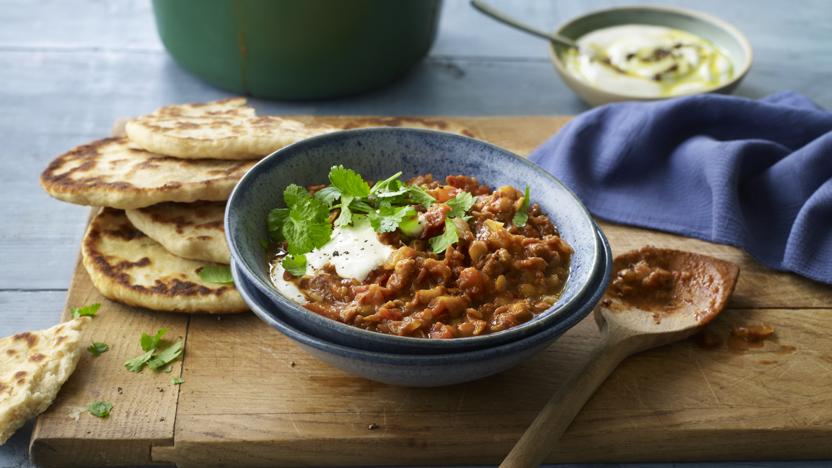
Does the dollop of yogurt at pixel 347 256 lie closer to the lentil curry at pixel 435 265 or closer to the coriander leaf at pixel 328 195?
the lentil curry at pixel 435 265

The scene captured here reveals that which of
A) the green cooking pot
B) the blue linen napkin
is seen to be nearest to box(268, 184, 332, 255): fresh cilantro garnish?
the blue linen napkin

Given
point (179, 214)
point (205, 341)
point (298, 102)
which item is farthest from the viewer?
point (298, 102)

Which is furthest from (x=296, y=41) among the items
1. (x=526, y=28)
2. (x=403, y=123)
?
(x=526, y=28)

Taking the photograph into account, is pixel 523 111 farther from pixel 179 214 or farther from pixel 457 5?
pixel 179 214

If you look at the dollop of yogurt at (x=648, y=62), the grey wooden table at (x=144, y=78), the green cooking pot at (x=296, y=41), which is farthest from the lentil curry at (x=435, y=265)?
the dollop of yogurt at (x=648, y=62)

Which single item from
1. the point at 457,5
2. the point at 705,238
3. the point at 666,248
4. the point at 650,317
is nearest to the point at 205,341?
the point at 650,317

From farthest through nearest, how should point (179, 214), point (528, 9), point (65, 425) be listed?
point (528, 9) < point (179, 214) < point (65, 425)
